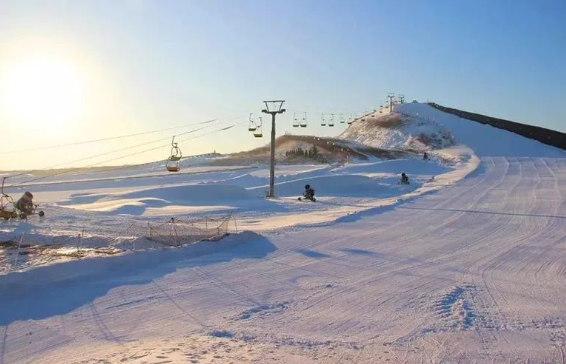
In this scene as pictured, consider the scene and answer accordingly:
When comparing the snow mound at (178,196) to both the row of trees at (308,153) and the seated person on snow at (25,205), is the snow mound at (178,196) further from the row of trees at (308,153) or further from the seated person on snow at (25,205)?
the row of trees at (308,153)

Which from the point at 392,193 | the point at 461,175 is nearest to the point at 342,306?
the point at 392,193

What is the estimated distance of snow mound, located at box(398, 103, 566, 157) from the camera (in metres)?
94.1

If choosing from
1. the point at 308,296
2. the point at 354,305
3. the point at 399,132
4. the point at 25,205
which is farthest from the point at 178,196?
the point at 399,132

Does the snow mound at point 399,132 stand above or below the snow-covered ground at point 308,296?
above

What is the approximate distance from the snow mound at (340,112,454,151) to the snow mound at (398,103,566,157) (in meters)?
1.82

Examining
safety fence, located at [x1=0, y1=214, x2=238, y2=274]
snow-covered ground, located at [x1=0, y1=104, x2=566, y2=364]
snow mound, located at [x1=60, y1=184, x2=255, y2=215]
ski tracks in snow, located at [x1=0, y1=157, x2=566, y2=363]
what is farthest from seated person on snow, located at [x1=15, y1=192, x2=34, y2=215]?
ski tracks in snow, located at [x1=0, y1=157, x2=566, y2=363]

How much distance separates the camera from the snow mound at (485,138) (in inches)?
3703

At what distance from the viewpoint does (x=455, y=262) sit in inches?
631

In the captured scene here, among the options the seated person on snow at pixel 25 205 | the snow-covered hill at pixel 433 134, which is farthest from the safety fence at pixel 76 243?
the snow-covered hill at pixel 433 134

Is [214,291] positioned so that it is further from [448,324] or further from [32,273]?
[448,324]

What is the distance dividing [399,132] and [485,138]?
1597cm

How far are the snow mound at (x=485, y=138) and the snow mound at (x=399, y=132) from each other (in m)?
1.82

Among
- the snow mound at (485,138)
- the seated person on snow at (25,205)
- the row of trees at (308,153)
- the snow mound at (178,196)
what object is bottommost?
the snow mound at (178,196)

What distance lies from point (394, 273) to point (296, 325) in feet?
16.8
